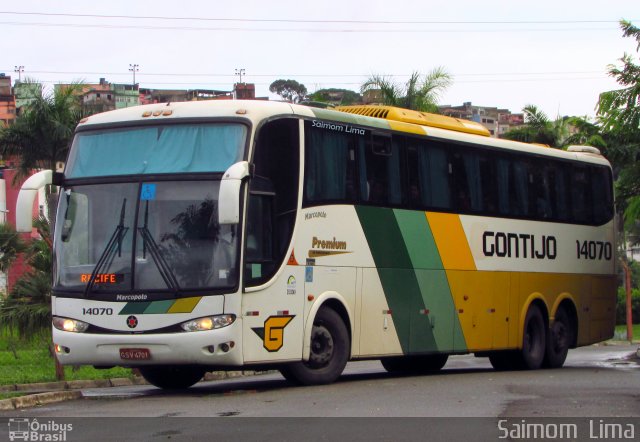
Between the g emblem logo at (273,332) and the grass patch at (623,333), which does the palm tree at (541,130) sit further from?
the g emblem logo at (273,332)

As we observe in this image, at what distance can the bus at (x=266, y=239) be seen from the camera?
14211 mm

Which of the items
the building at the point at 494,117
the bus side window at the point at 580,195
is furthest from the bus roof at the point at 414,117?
the building at the point at 494,117

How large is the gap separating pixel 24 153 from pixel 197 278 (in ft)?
47.4

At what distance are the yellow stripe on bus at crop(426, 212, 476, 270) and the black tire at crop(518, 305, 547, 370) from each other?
7.68 feet

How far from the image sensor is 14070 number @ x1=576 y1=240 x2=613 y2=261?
22594mm

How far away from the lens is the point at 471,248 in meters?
19.2

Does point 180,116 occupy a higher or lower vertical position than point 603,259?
higher


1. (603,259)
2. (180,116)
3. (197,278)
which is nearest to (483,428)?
(197,278)

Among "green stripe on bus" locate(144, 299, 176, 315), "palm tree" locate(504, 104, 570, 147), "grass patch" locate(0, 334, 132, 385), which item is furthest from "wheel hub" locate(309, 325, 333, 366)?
"palm tree" locate(504, 104, 570, 147)

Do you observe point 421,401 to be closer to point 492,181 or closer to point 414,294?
point 414,294

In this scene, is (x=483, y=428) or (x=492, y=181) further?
(x=492, y=181)

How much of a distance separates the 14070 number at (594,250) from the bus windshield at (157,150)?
9.94 meters

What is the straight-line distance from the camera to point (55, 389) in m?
19.9

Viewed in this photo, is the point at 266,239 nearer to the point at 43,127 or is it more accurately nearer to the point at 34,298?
the point at 34,298
